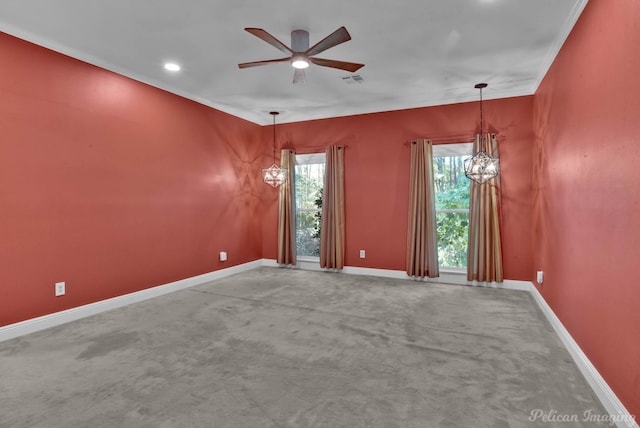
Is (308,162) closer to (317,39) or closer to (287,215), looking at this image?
(287,215)

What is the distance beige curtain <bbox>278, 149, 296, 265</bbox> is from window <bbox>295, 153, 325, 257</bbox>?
0.64 ft

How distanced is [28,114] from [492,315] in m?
5.09

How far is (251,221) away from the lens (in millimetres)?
6273

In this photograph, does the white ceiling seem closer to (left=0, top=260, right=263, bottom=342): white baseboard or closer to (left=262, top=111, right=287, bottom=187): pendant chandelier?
(left=262, top=111, right=287, bottom=187): pendant chandelier

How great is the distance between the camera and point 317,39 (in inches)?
122

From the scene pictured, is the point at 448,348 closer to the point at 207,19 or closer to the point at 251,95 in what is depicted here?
the point at 207,19

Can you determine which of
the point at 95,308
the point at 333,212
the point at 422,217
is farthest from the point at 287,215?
the point at 95,308

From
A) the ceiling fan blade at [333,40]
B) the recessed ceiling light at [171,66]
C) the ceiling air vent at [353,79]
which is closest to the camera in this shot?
the ceiling fan blade at [333,40]

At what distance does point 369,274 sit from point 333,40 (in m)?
3.95

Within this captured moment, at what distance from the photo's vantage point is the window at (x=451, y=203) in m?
5.12

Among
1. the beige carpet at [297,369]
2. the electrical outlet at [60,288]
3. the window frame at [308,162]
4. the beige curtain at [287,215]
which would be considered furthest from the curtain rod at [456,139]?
the electrical outlet at [60,288]

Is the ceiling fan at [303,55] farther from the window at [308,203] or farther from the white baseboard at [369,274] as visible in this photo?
the window at [308,203]

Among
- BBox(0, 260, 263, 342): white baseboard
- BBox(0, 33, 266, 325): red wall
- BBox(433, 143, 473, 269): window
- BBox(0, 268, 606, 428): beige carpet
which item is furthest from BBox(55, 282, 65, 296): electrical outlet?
BBox(433, 143, 473, 269): window

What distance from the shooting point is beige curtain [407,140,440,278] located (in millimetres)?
5059
